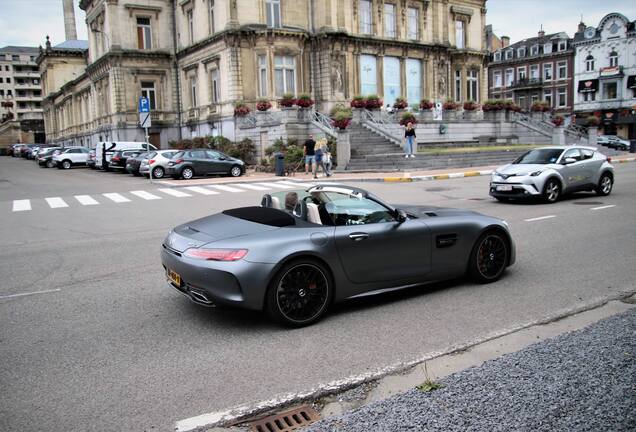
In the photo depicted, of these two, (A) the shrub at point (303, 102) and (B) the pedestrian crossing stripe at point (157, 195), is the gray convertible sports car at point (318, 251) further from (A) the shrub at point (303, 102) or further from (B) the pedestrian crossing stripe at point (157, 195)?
(A) the shrub at point (303, 102)

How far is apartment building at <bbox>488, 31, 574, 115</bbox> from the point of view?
70.8 m

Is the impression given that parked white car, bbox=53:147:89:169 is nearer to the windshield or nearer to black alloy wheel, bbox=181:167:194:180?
black alloy wheel, bbox=181:167:194:180

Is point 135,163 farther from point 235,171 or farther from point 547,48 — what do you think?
point 547,48

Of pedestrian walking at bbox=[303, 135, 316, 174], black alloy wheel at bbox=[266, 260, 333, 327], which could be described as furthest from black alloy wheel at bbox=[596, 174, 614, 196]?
pedestrian walking at bbox=[303, 135, 316, 174]

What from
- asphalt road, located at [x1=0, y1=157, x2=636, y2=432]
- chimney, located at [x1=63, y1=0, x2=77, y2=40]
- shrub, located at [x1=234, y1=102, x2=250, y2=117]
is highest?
chimney, located at [x1=63, y1=0, x2=77, y2=40]

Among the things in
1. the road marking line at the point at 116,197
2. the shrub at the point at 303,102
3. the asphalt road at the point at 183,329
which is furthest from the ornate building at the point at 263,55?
the asphalt road at the point at 183,329

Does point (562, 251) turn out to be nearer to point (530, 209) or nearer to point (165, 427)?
point (530, 209)

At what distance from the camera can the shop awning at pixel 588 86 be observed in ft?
219

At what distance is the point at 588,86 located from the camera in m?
67.3

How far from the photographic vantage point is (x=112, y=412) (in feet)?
12.6

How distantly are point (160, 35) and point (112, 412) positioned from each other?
46.7 meters

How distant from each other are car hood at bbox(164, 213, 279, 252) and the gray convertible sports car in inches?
0.5

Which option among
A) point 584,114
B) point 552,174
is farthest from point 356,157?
point 584,114

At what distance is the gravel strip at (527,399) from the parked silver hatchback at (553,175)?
33.8 feet
